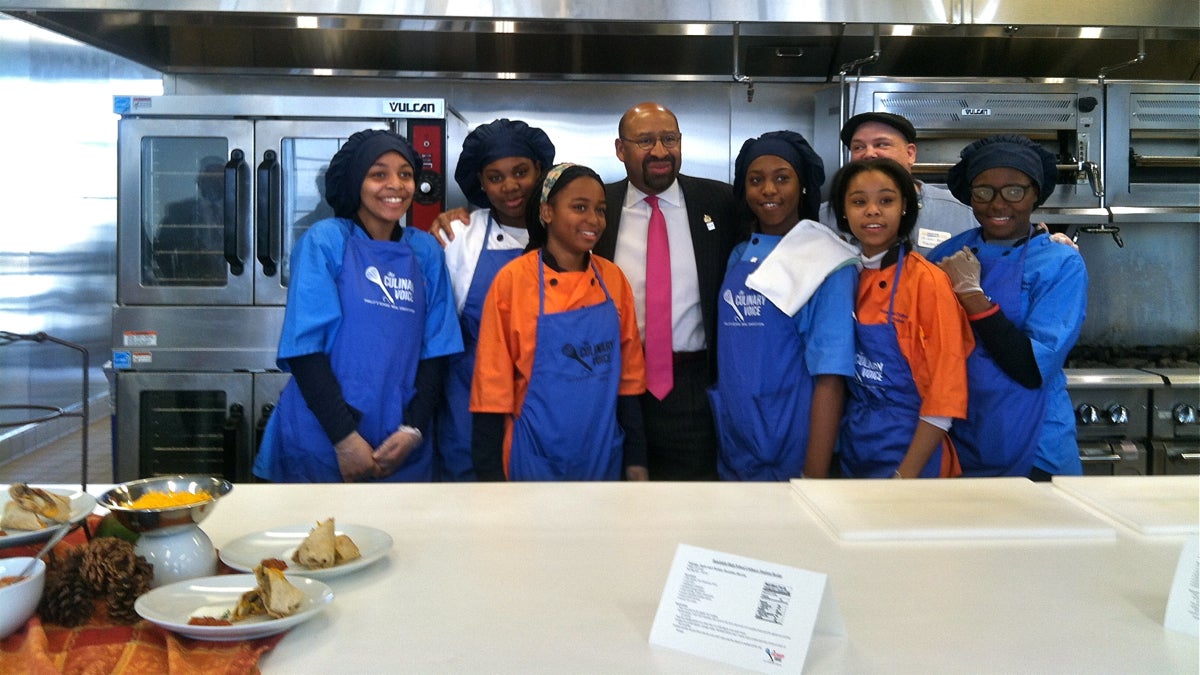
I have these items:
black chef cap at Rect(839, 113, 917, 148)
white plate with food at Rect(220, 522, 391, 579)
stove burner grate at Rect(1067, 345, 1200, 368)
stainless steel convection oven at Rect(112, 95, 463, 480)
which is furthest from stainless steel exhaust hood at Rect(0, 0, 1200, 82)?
white plate with food at Rect(220, 522, 391, 579)

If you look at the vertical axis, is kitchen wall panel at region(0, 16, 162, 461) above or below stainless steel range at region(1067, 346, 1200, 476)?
above

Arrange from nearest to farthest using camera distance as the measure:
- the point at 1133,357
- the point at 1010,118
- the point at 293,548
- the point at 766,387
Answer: the point at 293,548
the point at 766,387
the point at 1010,118
the point at 1133,357

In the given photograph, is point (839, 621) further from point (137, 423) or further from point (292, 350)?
point (137, 423)

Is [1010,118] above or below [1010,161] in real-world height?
above

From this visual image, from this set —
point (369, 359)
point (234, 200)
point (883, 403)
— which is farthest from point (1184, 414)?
point (234, 200)

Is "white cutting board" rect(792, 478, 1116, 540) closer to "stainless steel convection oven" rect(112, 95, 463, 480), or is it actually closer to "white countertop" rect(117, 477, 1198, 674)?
"white countertop" rect(117, 477, 1198, 674)

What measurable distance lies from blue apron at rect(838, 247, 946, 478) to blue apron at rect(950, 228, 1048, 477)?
0.11 m

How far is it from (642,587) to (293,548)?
0.49 metres

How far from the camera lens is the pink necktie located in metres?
2.56

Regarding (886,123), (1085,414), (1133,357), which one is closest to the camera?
(886,123)

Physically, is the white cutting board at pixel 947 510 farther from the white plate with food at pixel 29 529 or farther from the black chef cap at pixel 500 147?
the black chef cap at pixel 500 147

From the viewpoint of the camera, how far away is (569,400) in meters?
2.31

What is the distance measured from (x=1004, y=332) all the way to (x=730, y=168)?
208 centimetres

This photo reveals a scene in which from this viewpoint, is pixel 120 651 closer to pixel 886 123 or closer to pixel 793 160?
pixel 793 160
